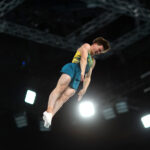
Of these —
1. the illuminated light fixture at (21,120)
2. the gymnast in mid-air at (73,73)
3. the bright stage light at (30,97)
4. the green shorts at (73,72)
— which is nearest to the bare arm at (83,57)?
the gymnast in mid-air at (73,73)

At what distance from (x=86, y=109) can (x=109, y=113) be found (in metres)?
0.77

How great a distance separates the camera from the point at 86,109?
8.40 metres

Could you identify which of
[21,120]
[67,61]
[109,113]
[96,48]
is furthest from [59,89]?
[109,113]

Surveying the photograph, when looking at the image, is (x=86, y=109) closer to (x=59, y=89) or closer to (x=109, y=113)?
(x=109, y=113)

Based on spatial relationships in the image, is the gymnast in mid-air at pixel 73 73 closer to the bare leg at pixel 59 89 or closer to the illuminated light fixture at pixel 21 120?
the bare leg at pixel 59 89

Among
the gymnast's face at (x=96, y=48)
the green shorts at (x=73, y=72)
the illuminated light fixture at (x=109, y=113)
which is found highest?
the illuminated light fixture at (x=109, y=113)

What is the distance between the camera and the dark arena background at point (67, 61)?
672cm

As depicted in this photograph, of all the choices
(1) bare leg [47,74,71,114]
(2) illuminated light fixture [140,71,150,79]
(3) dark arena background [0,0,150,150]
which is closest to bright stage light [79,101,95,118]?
(3) dark arena background [0,0,150,150]

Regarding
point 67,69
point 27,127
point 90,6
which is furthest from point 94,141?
point 67,69

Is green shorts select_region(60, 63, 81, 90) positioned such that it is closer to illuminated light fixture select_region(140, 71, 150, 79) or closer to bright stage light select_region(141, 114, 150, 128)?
illuminated light fixture select_region(140, 71, 150, 79)

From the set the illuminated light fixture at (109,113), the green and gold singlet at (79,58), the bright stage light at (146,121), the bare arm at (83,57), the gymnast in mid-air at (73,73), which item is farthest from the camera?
the illuminated light fixture at (109,113)

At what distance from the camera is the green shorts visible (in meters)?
3.62

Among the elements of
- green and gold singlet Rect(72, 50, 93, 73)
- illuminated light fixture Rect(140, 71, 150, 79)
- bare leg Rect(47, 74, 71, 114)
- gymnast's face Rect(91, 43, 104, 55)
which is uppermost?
illuminated light fixture Rect(140, 71, 150, 79)

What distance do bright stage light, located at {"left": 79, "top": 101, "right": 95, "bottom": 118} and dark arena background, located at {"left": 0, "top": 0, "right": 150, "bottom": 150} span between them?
0.13 m
